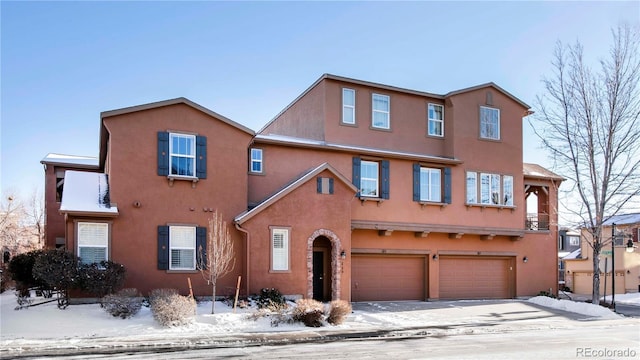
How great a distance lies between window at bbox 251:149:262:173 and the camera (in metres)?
22.0

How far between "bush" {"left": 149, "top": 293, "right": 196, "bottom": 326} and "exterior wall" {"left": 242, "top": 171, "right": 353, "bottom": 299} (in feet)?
12.7

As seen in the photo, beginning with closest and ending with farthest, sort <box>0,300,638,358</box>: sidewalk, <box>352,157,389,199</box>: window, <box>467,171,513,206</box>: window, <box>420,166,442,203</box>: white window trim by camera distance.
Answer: <box>0,300,638,358</box>: sidewalk → <box>352,157,389,199</box>: window → <box>420,166,442,203</box>: white window trim → <box>467,171,513,206</box>: window

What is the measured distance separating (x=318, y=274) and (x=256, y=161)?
515 centimetres

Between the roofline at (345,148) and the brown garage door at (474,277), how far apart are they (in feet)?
15.1

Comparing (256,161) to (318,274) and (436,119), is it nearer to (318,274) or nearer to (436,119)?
(318,274)

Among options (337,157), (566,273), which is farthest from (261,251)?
(566,273)

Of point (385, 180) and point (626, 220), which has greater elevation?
point (385, 180)

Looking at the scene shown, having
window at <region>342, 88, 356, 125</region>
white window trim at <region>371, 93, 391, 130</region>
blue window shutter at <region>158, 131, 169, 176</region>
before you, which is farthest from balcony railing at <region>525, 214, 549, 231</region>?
blue window shutter at <region>158, 131, 169, 176</region>

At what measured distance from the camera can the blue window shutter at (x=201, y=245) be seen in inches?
783

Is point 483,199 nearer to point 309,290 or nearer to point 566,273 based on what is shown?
point 309,290

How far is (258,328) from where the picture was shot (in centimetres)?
1636

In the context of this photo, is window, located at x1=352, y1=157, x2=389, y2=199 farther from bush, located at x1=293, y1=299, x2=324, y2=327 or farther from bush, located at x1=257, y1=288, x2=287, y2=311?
bush, located at x1=293, y1=299, x2=324, y2=327

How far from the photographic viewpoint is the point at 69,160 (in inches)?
1021

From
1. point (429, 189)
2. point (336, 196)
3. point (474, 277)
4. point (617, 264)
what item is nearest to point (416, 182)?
point (429, 189)
